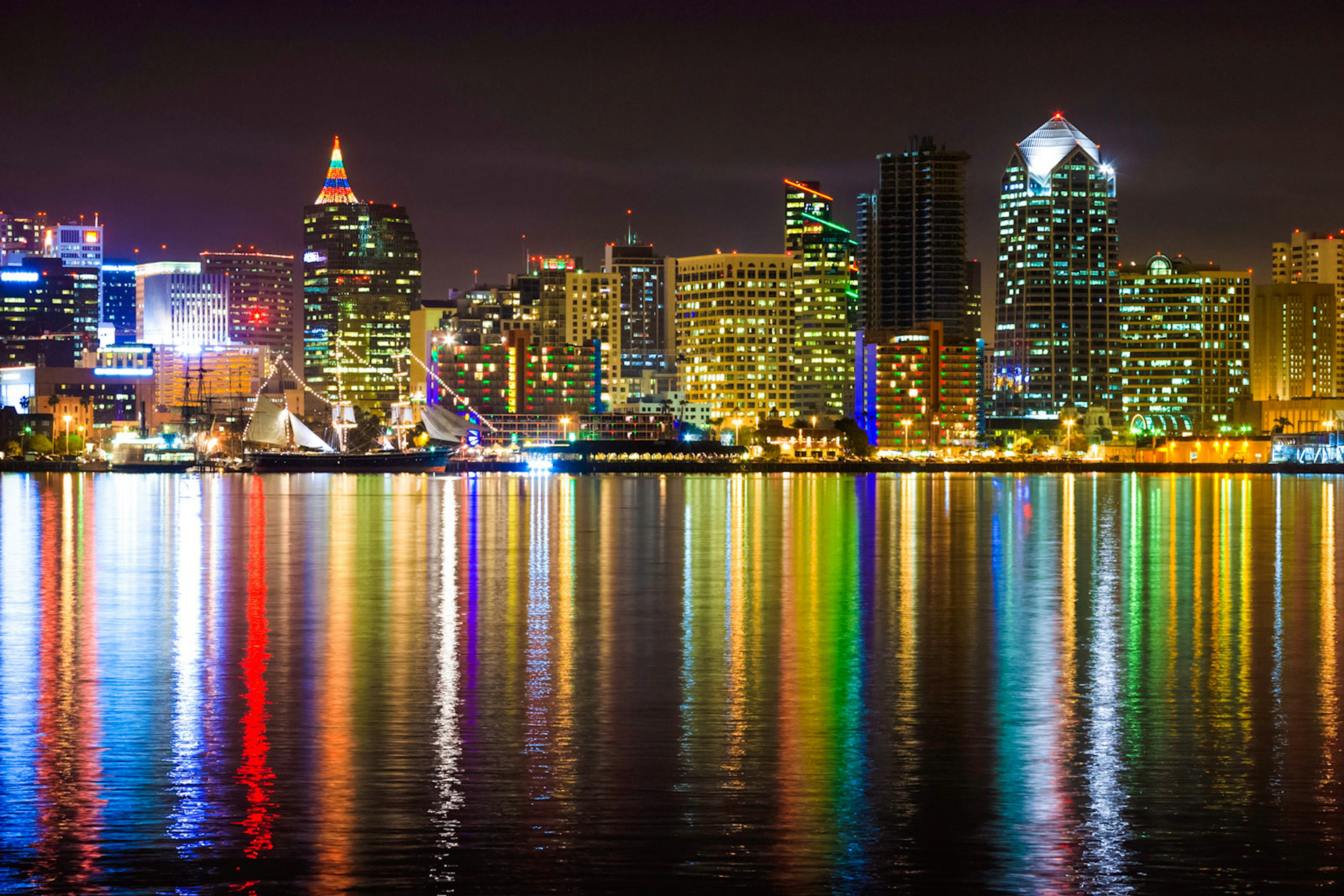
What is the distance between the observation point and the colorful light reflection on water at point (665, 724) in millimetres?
16422

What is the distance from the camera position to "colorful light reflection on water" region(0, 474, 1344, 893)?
16.4 m

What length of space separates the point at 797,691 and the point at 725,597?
594 inches

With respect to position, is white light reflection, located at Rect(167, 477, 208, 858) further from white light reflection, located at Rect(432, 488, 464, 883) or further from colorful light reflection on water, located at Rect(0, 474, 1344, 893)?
white light reflection, located at Rect(432, 488, 464, 883)

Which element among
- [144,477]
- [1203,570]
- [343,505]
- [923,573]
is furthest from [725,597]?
[144,477]

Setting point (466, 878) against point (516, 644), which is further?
point (516, 644)

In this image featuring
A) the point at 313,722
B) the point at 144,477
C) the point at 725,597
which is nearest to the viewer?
the point at 313,722

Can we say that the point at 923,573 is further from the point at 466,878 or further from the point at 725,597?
the point at 466,878

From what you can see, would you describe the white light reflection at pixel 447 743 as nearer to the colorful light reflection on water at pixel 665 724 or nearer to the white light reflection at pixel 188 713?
the colorful light reflection on water at pixel 665 724

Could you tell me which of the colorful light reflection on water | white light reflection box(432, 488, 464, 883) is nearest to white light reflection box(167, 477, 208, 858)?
the colorful light reflection on water

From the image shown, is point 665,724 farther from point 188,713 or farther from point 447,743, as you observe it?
point 188,713

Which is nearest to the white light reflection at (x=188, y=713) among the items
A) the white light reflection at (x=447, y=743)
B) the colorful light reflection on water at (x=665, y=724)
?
the colorful light reflection on water at (x=665, y=724)

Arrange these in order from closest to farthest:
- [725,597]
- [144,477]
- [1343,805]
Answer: [1343,805], [725,597], [144,477]

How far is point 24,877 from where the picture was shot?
51.5 ft

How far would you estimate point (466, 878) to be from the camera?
15.7 m
